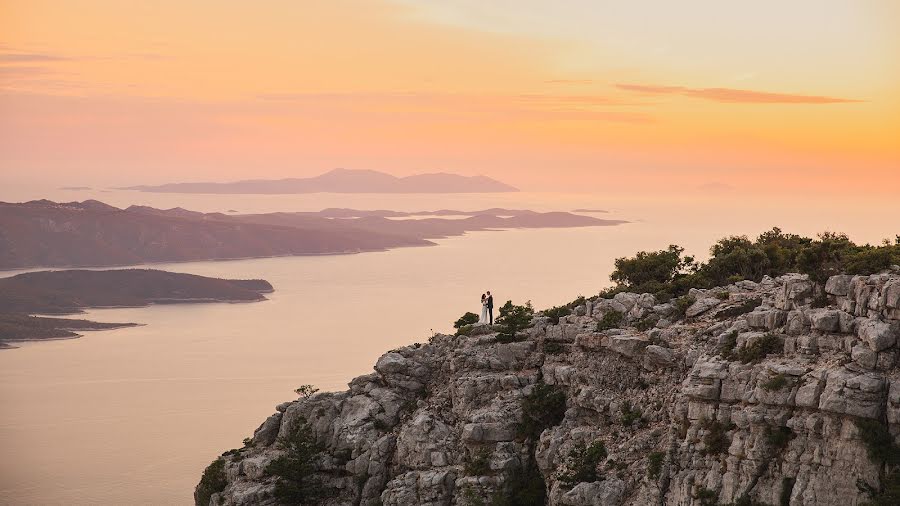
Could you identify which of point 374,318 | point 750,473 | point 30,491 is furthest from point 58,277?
point 750,473

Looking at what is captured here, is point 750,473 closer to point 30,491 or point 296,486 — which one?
point 296,486

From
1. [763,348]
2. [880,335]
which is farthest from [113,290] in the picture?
[880,335]

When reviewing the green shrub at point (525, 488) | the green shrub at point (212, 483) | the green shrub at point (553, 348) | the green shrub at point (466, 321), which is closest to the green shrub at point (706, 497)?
the green shrub at point (525, 488)

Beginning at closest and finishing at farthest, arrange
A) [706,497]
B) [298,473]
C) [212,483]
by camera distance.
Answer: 1. [706,497]
2. [298,473]
3. [212,483]

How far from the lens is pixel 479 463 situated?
28531mm

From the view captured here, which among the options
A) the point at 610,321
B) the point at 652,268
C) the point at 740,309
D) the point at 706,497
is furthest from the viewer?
the point at 652,268

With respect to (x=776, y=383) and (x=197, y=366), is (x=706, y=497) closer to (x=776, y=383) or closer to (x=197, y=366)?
(x=776, y=383)

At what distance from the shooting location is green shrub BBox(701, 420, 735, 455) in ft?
78.2

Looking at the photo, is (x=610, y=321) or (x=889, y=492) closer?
(x=889, y=492)

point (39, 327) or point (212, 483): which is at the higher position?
point (212, 483)

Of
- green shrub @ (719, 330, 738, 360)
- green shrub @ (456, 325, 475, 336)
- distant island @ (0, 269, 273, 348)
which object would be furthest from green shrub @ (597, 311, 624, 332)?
distant island @ (0, 269, 273, 348)

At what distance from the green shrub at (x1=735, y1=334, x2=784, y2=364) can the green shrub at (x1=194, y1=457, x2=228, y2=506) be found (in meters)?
16.8

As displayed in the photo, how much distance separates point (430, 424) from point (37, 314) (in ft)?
412

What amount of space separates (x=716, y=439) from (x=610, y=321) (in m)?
6.49
